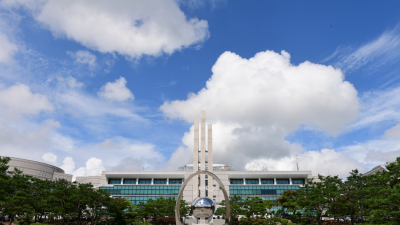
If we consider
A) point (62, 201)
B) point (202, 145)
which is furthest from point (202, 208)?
point (202, 145)

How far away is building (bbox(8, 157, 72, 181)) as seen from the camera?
247 ft

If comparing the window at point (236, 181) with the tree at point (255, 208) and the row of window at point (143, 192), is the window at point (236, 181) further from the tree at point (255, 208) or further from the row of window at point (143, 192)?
the tree at point (255, 208)

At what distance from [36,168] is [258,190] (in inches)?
2485

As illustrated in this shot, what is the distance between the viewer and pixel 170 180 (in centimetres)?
7612

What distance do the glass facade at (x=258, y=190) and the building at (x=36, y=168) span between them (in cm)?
4663

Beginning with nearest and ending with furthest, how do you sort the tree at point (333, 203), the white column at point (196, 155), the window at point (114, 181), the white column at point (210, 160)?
the tree at point (333, 203), the white column at point (210, 160), the white column at point (196, 155), the window at point (114, 181)

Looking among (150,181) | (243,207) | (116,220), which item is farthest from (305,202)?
(150,181)

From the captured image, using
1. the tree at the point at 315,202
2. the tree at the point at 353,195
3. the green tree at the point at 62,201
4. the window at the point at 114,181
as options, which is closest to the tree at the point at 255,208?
the tree at the point at 315,202

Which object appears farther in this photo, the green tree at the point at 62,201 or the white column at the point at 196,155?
the white column at the point at 196,155

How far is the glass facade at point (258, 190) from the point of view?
240ft

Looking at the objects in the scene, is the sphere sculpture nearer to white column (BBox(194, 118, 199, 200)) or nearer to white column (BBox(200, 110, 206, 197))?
white column (BBox(200, 110, 206, 197))

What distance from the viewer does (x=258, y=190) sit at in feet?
240

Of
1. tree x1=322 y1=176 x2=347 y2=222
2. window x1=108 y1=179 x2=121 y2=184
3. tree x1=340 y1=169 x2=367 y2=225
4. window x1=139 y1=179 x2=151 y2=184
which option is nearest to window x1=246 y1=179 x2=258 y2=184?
window x1=139 y1=179 x2=151 y2=184

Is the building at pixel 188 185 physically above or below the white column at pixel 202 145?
below
